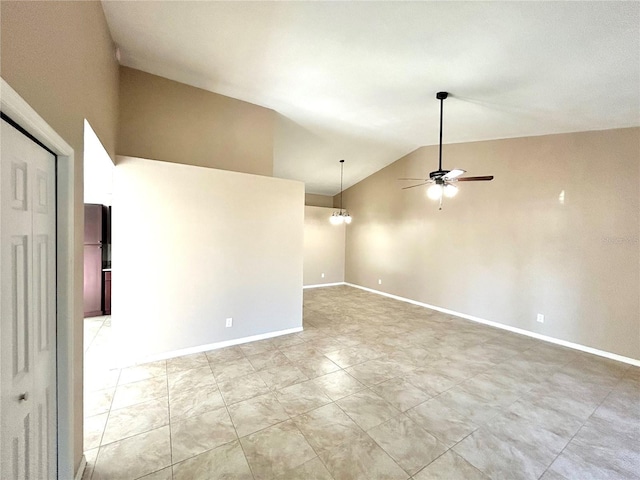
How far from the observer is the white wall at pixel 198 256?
10.6 ft

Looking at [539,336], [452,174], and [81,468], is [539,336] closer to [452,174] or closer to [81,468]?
[452,174]

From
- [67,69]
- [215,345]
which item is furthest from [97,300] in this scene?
[67,69]

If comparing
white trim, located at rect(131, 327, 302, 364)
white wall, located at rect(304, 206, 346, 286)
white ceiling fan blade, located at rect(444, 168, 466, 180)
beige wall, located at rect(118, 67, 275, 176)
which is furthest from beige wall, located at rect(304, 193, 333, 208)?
white ceiling fan blade, located at rect(444, 168, 466, 180)

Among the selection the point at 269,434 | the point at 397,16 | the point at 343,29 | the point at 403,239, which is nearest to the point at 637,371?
the point at 403,239

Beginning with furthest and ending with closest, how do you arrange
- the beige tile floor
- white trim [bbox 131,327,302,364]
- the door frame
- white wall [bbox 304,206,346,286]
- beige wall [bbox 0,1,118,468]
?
white wall [bbox 304,206,346,286]
white trim [bbox 131,327,302,364]
the beige tile floor
the door frame
beige wall [bbox 0,1,118,468]

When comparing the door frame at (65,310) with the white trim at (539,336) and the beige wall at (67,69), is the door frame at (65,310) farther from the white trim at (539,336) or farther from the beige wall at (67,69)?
the white trim at (539,336)

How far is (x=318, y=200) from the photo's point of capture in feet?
29.6

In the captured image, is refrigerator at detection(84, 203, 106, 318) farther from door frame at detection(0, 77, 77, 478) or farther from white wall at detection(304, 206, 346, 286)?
white wall at detection(304, 206, 346, 286)

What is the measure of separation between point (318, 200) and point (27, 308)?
8067mm

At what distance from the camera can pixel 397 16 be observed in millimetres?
2252

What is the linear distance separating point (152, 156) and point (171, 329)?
2.46 m

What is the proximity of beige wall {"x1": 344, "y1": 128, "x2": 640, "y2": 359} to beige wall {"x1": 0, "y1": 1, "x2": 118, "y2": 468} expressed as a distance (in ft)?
19.6

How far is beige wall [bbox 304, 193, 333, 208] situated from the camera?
28.6 feet

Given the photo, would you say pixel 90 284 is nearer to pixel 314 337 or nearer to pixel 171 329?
pixel 171 329
